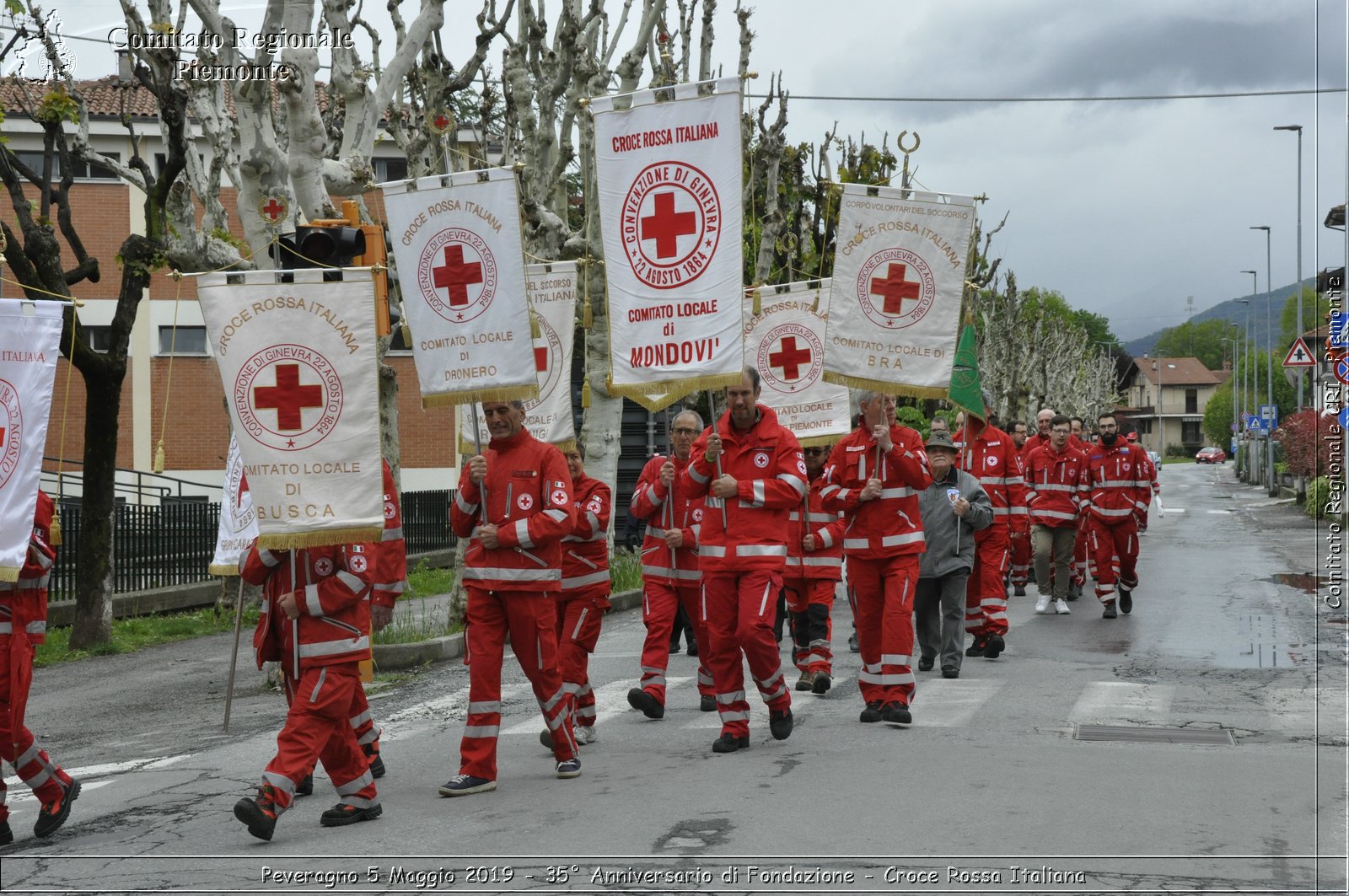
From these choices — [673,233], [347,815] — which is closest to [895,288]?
[673,233]

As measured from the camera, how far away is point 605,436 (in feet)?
65.3

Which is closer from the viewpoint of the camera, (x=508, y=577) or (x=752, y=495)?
(x=508, y=577)

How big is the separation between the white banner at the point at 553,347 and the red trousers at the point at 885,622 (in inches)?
104

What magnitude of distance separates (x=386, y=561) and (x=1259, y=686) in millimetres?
6516

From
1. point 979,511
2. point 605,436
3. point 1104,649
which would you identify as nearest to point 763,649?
point 979,511

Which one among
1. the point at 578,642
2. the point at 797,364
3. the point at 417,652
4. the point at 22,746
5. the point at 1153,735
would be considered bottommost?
the point at 417,652

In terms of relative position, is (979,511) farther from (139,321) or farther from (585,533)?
(139,321)

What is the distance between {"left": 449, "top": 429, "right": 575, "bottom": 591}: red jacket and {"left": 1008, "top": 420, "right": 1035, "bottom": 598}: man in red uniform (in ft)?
33.1

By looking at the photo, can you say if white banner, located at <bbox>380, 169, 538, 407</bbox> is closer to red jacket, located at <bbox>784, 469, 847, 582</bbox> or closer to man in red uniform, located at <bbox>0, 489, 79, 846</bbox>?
man in red uniform, located at <bbox>0, 489, 79, 846</bbox>

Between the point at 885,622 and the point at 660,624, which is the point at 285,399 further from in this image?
the point at 885,622

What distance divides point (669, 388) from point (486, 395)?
41.5 inches

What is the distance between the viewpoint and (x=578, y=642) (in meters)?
9.14

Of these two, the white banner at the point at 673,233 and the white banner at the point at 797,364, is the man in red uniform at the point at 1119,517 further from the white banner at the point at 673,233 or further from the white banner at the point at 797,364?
the white banner at the point at 673,233

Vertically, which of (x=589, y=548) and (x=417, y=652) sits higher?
(x=589, y=548)
